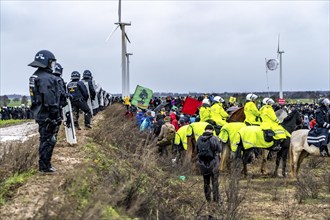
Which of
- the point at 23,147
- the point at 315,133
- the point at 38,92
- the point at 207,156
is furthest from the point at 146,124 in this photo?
the point at 38,92

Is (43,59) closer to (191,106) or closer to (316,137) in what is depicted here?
(316,137)

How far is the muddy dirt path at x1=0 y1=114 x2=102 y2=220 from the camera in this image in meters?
6.54

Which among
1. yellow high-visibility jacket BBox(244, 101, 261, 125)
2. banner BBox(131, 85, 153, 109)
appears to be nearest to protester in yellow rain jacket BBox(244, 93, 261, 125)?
→ yellow high-visibility jacket BBox(244, 101, 261, 125)

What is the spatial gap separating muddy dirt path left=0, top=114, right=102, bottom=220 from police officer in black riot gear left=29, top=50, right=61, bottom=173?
429mm

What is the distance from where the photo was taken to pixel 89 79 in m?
17.4

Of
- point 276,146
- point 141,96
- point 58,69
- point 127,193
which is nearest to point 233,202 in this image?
point 127,193

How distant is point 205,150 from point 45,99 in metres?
4.26

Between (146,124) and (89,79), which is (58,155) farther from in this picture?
(146,124)

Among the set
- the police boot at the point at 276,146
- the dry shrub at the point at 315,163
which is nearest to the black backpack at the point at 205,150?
the police boot at the point at 276,146

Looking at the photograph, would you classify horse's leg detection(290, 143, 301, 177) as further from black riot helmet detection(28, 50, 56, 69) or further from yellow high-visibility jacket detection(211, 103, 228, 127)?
black riot helmet detection(28, 50, 56, 69)

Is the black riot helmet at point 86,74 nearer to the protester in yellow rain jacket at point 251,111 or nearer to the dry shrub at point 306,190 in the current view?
the protester in yellow rain jacket at point 251,111

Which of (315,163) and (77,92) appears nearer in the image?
(77,92)

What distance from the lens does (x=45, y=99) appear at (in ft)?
30.0

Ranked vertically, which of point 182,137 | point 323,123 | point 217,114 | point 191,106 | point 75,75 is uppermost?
point 75,75
